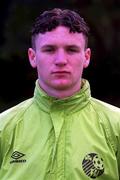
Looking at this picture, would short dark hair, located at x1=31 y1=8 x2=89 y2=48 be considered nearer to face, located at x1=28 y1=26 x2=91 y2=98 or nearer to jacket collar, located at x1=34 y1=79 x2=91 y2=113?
face, located at x1=28 y1=26 x2=91 y2=98

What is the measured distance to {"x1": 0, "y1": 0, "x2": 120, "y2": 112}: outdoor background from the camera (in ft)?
25.5

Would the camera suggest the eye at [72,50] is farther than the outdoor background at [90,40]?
No

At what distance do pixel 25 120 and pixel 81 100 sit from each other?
1.14ft

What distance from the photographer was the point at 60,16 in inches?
150

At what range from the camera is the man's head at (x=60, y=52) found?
3.66 meters

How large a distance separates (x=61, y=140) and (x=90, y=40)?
434cm

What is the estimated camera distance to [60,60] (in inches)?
143

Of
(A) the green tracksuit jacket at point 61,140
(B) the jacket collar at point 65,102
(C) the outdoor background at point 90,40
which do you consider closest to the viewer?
(A) the green tracksuit jacket at point 61,140

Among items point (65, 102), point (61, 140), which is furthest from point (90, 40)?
point (61, 140)

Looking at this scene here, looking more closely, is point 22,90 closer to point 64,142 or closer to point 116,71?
point 116,71

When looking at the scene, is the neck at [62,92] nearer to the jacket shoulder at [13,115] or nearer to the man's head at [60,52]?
the man's head at [60,52]

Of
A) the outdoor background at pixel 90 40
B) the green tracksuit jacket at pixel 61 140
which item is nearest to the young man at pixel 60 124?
the green tracksuit jacket at pixel 61 140

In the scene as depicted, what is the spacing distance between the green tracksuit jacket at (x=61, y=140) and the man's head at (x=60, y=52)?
2.8 inches

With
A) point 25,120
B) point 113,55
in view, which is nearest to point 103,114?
point 25,120
